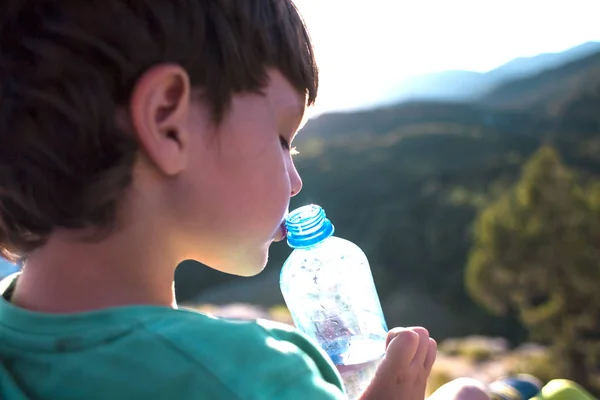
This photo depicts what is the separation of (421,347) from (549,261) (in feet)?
9.74

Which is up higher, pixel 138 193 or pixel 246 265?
pixel 138 193

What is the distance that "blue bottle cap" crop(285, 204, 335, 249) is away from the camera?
819 mm

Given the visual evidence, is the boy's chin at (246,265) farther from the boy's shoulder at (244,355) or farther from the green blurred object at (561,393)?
the green blurred object at (561,393)

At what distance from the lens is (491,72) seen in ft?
15.8

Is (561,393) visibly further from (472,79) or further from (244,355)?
(472,79)

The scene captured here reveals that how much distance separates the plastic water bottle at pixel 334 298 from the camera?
2.72 ft

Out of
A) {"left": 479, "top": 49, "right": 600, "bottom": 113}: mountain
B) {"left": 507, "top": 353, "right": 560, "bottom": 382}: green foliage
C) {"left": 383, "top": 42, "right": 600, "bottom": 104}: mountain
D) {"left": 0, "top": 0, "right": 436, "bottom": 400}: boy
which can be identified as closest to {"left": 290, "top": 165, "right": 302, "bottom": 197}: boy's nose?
{"left": 0, "top": 0, "right": 436, "bottom": 400}: boy

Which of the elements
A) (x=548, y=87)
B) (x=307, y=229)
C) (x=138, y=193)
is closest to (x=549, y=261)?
(x=548, y=87)

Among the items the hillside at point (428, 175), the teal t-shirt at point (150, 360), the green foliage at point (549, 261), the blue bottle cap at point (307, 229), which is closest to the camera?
the teal t-shirt at point (150, 360)

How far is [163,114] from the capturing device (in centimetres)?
59

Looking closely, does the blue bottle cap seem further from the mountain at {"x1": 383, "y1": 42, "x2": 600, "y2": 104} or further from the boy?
the mountain at {"x1": 383, "y1": 42, "x2": 600, "y2": 104}

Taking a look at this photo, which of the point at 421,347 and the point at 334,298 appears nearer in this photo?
the point at 421,347

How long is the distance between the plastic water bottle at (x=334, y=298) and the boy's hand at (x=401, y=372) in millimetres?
162

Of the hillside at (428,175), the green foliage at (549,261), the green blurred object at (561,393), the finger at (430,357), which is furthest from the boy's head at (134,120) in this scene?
the hillside at (428,175)
